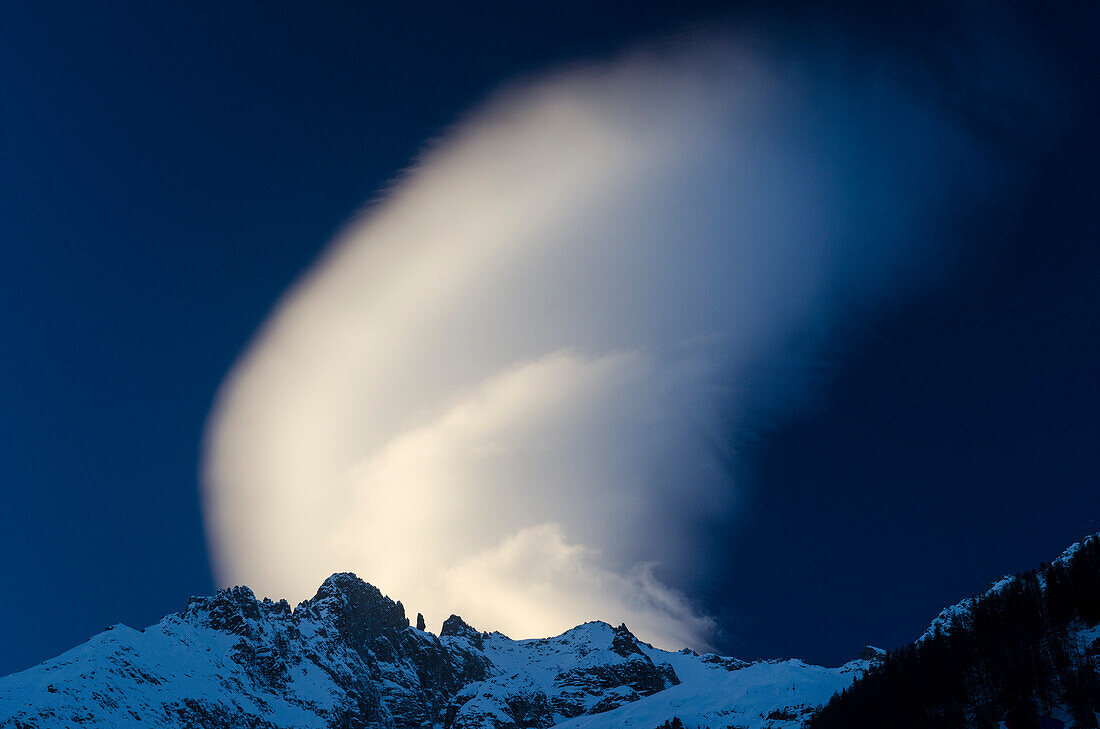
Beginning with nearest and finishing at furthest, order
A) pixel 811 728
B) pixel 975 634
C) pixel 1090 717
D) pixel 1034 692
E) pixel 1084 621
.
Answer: pixel 1090 717
pixel 1034 692
pixel 1084 621
pixel 975 634
pixel 811 728

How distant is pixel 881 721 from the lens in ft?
517

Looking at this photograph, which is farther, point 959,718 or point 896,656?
point 896,656

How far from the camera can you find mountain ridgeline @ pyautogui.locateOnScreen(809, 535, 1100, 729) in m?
137

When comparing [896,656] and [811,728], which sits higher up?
[896,656]

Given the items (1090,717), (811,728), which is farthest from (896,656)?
(1090,717)

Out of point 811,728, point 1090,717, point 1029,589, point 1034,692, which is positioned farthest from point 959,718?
point 811,728

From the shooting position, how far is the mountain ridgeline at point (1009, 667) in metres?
137

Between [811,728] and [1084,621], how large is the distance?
6025cm

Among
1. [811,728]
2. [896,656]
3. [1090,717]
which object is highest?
A: [896,656]

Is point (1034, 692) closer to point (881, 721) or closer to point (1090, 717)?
point (1090, 717)

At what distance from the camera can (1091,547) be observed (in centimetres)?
17112

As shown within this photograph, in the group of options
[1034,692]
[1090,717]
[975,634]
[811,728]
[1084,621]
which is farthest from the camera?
[811,728]

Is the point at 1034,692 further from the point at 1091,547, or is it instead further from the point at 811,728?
the point at 811,728

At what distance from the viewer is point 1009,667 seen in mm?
148125
